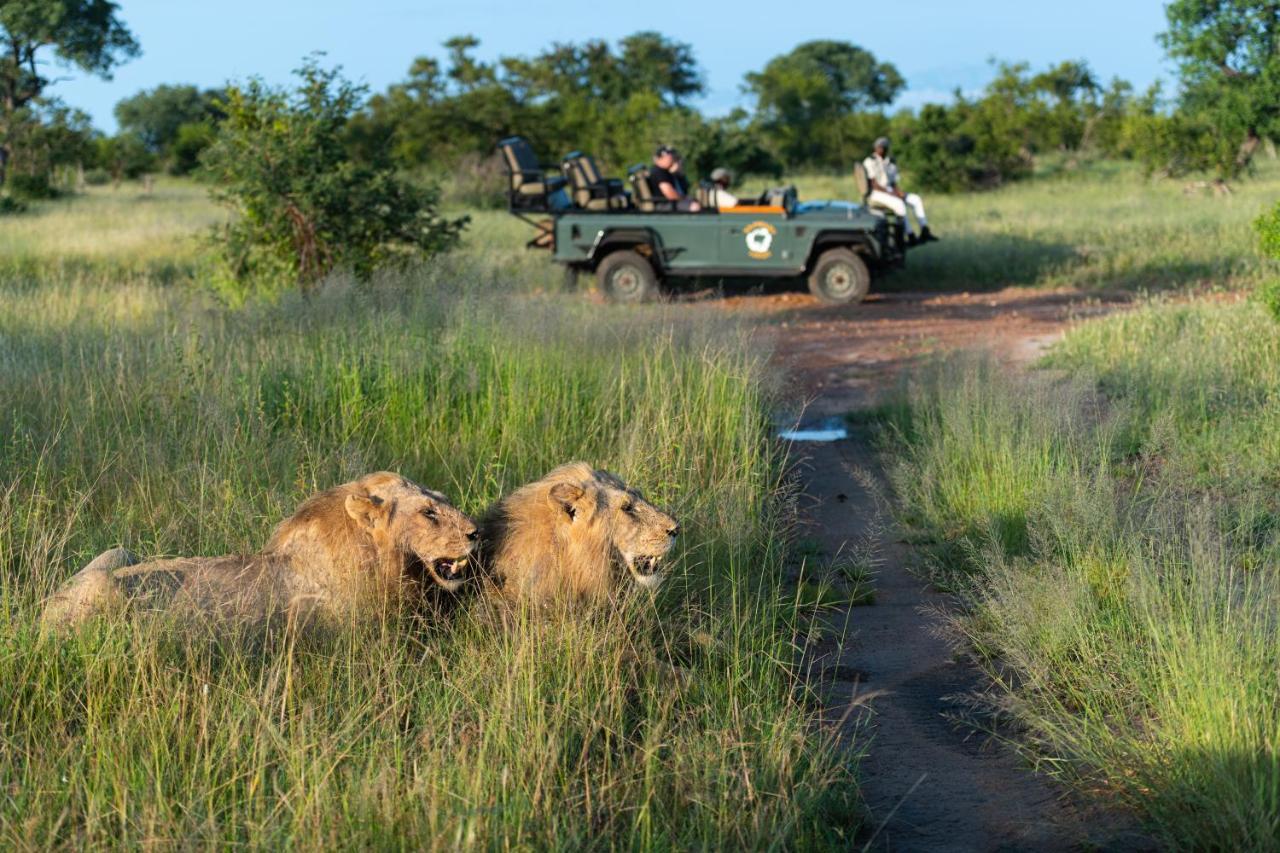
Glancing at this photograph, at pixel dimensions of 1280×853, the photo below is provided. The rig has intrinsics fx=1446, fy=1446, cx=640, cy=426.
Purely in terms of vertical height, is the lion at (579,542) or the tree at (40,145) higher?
the tree at (40,145)

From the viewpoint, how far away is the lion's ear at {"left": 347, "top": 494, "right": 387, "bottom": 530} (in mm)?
4809

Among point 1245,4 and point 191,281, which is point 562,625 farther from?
point 1245,4

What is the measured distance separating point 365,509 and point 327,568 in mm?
245

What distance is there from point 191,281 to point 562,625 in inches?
453

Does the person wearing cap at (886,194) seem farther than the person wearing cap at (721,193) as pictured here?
Yes

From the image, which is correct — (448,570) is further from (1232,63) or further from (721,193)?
(1232,63)

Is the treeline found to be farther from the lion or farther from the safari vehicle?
the lion

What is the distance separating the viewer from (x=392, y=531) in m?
4.84

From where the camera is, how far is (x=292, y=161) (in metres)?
14.1

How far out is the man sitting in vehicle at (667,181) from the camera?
17734 mm

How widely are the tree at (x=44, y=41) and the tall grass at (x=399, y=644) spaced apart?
1119 centimetres

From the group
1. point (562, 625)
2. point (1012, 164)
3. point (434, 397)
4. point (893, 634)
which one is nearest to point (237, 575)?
point (562, 625)

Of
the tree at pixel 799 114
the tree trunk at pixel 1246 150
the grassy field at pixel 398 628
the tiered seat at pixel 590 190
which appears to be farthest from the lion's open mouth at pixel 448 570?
the tree at pixel 799 114

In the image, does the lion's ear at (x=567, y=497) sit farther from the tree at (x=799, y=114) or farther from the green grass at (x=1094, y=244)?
the tree at (x=799, y=114)
